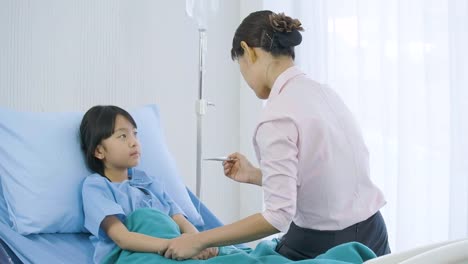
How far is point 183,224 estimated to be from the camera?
6.79 ft

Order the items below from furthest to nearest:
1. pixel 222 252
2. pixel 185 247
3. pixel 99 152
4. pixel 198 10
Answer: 1. pixel 198 10
2. pixel 99 152
3. pixel 222 252
4. pixel 185 247

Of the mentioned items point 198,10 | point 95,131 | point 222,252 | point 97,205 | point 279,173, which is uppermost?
point 198,10

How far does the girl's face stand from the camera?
2055 millimetres


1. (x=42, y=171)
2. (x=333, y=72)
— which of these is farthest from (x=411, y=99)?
(x=42, y=171)

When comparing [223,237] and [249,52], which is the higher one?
[249,52]

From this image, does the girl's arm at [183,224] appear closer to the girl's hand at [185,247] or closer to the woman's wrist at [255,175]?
the woman's wrist at [255,175]

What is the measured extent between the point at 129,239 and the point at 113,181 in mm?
360

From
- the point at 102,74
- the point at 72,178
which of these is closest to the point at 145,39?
the point at 102,74

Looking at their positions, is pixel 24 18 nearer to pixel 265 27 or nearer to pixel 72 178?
pixel 72 178

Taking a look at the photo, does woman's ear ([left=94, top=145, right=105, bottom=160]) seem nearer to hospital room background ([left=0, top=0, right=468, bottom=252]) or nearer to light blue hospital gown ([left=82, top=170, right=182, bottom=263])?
light blue hospital gown ([left=82, top=170, right=182, bottom=263])

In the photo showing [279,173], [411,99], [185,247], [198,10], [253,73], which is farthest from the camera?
[411,99]

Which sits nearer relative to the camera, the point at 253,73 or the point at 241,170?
the point at 253,73

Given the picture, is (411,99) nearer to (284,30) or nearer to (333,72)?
(333,72)

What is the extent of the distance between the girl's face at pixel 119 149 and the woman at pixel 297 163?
1.58 ft
